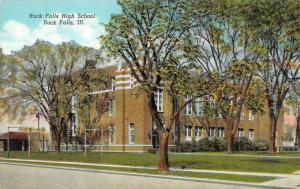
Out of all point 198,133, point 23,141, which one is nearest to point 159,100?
point 198,133

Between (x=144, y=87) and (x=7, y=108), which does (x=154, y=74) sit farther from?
(x=7, y=108)

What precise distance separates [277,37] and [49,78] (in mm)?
23948

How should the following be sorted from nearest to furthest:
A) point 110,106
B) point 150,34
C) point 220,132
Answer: point 150,34, point 110,106, point 220,132

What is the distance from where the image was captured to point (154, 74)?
27.7 m

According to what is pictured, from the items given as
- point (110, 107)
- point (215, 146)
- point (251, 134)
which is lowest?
point (215, 146)

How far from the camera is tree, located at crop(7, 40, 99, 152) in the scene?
54.7m

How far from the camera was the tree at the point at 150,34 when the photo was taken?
89.4 ft

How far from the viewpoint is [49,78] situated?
55.8 metres

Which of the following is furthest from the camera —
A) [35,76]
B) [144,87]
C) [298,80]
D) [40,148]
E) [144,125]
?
[40,148]

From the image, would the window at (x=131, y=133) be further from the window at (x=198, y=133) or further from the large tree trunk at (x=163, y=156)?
the large tree trunk at (x=163, y=156)

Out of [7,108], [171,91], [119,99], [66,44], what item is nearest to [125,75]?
[119,99]

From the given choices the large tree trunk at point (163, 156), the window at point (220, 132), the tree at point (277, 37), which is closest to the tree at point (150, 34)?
the large tree trunk at point (163, 156)

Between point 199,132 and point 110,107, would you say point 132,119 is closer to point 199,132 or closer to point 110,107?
point 110,107

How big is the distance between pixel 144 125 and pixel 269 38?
1966 centimetres
